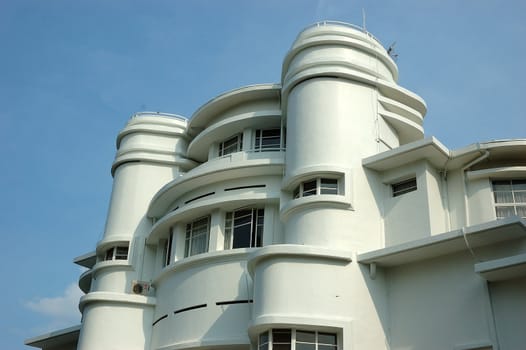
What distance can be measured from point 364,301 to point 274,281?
2.64 m

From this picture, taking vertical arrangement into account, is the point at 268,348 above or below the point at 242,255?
below

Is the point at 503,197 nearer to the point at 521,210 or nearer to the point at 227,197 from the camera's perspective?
the point at 521,210

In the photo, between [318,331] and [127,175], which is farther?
[127,175]

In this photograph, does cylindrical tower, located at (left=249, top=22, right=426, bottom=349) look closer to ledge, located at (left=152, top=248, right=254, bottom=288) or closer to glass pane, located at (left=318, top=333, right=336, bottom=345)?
glass pane, located at (left=318, top=333, right=336, bottom=345)

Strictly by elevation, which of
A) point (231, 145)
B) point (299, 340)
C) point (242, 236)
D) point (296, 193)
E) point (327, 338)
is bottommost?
point (299, 340)

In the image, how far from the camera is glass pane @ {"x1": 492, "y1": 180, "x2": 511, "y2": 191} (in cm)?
1891

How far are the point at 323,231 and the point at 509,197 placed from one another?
19.4 feet

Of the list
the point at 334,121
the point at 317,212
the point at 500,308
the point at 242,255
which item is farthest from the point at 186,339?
the point at 500,308

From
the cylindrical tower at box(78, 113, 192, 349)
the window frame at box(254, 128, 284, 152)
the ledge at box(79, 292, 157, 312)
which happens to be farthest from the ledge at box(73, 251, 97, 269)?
the window frame at box(254, 128, 284, 152)

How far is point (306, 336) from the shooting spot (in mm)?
16266

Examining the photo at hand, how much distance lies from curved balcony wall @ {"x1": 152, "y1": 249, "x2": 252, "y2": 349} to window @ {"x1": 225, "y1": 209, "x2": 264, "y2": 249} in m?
0.78

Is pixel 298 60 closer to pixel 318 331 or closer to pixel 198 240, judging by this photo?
pixel 198 240

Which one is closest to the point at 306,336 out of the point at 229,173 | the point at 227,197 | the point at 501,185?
the point at 227,197

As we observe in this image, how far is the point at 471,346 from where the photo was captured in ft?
50.5
